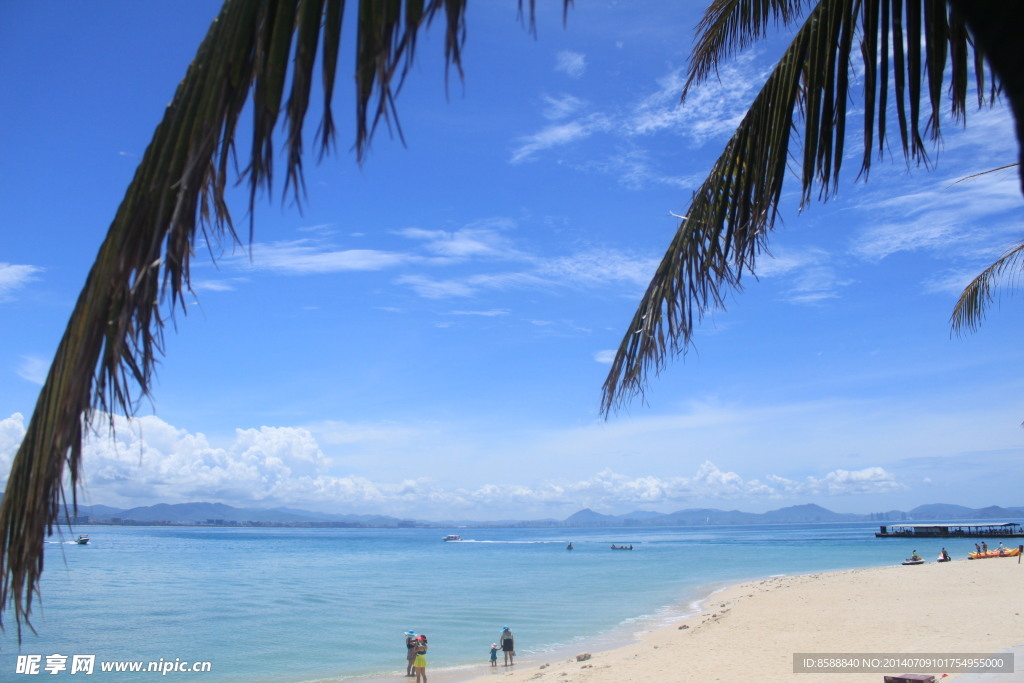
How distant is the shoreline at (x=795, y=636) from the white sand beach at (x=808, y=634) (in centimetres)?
Result: 2

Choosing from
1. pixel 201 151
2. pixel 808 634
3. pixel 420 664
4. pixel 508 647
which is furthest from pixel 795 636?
pixel 201 151

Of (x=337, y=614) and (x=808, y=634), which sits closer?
(x=808, y=634)

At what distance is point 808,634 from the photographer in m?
15.8

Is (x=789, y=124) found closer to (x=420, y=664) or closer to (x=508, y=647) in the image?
(x=420, y=664)

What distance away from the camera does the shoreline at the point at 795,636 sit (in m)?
12.3

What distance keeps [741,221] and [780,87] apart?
49cm

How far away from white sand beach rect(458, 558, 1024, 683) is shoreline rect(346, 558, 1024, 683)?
0.02 metres

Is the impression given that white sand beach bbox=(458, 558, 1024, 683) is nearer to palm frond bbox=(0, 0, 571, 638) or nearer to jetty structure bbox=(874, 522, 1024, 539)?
palm frond bbox=(0, 0, 571, 638)

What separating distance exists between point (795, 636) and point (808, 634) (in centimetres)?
33

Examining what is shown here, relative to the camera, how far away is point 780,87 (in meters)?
2.51

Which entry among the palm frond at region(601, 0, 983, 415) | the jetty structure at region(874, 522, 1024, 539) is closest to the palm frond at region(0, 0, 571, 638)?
the palm frond at region(601, 0, 983, 415)

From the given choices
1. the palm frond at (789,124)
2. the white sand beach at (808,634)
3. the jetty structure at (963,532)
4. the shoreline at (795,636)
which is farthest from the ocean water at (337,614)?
the jetty structure at (963,532)

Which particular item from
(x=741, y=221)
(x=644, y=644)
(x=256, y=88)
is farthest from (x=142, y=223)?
(x=644, y=644)

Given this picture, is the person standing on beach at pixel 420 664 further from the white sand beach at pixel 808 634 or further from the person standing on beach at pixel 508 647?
the person standing on beach at pixel 508 647
